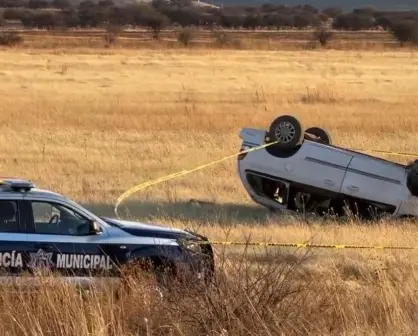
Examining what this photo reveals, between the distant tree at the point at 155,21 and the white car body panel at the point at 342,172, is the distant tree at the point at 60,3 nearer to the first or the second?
the distant tree at the point at 155,21

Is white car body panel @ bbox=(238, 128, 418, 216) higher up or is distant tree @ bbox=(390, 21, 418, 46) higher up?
white car body panel @ bbox=(238, 128, 418, 216)

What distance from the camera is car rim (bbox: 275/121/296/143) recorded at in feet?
44.4

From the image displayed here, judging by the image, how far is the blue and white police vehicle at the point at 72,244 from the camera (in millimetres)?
8078

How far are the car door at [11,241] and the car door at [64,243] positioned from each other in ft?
0.21

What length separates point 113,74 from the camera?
131ft

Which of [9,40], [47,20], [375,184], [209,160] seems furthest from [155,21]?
[375,184]

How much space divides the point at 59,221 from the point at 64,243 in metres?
0.28

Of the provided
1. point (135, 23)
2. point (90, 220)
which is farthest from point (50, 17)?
point (90, 220)

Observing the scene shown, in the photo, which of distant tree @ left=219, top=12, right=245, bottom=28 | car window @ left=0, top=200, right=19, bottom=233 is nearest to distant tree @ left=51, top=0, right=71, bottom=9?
distant tree @ left=219, top=12, right=245, bottom=28

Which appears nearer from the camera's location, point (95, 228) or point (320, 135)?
point (95, 228)

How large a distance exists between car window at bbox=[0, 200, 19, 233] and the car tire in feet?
20.4

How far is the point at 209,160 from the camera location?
61.7 feet

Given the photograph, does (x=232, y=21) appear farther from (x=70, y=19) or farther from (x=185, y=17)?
(x=70, y=19)

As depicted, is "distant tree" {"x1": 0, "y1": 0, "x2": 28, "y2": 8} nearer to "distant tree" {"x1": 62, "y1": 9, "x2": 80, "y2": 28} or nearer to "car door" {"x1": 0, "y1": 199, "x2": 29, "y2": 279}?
"distant tree" {"x1": 62, "y1": 9, "x2": 80, "y2": 28}
